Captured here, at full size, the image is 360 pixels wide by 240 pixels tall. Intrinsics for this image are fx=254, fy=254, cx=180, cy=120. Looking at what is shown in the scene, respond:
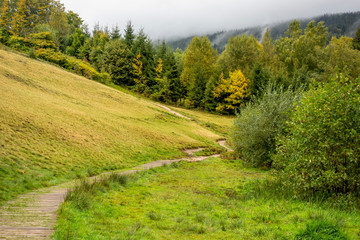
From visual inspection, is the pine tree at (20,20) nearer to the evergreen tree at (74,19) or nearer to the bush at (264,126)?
the evergreen tree at (74,19)

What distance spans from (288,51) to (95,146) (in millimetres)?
84145

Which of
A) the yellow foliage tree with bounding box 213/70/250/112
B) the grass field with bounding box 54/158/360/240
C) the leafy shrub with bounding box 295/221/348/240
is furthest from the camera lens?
the yellow foliage tree with bounding box 213/70/250/112

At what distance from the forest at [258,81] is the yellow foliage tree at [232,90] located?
1.09 ft

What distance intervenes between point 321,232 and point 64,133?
25636 millimetres

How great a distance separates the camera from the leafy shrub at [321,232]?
8.02 metres

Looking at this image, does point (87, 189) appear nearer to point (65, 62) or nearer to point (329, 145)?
point (329, 145)

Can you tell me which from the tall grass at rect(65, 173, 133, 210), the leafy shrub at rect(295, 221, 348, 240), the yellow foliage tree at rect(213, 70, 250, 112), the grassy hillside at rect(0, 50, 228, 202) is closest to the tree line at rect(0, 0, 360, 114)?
the yellow foliage tree at rect(213, 70, 250, 112)

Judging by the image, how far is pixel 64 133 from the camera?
1075 inches

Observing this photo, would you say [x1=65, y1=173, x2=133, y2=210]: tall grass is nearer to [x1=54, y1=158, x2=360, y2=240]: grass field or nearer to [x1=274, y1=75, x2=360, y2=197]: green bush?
[x1=54, y1=158, x2=360, y2=240]: grass field

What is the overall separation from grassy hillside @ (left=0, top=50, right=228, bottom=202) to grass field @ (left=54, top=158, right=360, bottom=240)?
17.9 ft

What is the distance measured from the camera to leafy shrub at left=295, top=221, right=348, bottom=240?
316 inches

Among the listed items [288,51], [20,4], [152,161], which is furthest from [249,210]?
[20,4]

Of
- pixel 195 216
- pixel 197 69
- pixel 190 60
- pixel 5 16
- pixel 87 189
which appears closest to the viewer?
pixel 195 216

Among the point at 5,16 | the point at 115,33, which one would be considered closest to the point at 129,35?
the point at 115,33
